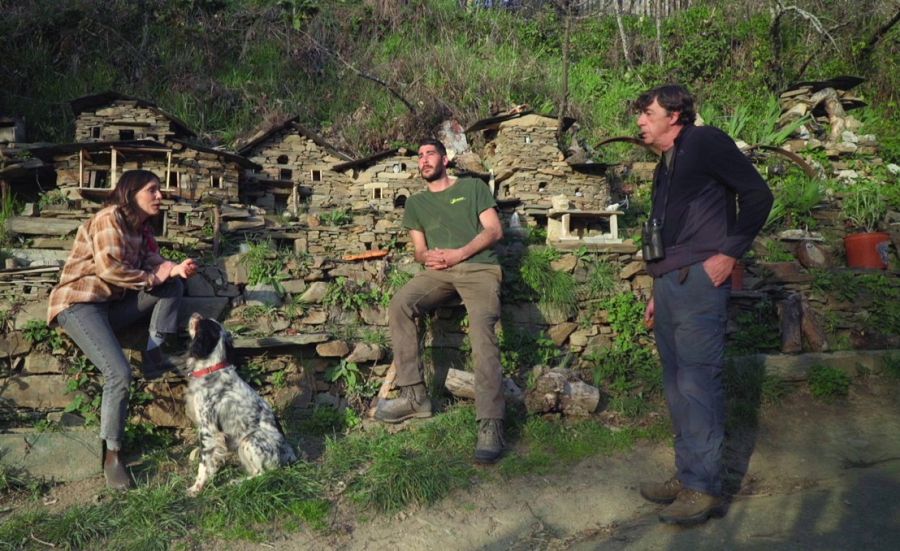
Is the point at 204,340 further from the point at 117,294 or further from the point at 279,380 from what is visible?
the point at 279,380

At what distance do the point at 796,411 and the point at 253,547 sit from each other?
14.2 ft

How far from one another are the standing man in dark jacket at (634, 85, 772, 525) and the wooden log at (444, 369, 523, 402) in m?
1.58

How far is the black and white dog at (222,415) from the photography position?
3861 millimetres

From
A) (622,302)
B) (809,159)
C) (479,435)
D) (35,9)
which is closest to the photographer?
(479,435)

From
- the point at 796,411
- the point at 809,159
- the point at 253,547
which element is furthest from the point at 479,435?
the point at 809,159

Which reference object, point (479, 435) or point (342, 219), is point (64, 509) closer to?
point (479, 435)

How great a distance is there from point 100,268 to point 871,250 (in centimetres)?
734

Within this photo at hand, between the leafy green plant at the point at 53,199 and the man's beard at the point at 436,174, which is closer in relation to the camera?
the man's beard at the point at 436,174

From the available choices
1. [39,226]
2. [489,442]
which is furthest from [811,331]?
[39,226]

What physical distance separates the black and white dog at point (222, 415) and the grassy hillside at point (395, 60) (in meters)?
6.40

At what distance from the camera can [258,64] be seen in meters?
11.5

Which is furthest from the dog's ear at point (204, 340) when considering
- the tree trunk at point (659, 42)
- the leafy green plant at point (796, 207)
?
the tree trunk at point (659, 42)

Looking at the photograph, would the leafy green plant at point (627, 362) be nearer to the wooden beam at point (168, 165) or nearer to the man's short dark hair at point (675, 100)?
the man's short dark hair at point (675, 100)

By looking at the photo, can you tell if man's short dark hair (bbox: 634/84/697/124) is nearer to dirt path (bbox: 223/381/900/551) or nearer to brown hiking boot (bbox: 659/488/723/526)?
brown hiking boot (bbox: 659/488/723/526)
